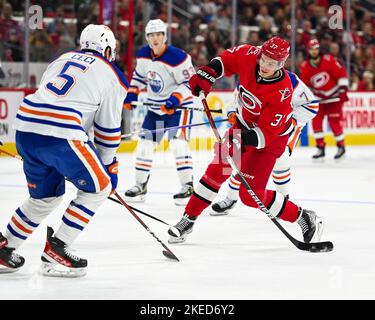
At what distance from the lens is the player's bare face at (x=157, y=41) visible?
275 inches

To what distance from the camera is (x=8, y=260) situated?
13.4ft

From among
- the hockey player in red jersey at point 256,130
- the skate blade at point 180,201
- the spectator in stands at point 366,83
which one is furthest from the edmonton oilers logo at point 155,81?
the spectator in stands at point 366,83

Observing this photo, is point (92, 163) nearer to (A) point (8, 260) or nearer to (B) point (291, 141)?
(A) point (8, 260)

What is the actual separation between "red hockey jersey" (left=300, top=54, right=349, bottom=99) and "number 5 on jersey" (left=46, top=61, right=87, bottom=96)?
6.59 meters

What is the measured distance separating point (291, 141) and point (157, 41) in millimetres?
1654

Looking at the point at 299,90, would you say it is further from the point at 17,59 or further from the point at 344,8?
the point at 344,8

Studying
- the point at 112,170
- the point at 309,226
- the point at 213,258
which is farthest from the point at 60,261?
the point at 309,226

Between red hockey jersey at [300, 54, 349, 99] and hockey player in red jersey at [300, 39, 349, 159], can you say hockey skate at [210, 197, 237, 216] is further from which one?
red hockey jersey at [300, 54, 349, 99]

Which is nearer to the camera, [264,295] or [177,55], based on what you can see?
[264,295]

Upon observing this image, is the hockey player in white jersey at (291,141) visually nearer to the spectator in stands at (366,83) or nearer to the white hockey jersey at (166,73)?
the white hockey jersey at (166,73)

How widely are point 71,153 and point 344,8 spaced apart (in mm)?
8731

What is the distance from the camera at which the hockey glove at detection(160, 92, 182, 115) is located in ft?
22.5

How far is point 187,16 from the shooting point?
11.1 meters

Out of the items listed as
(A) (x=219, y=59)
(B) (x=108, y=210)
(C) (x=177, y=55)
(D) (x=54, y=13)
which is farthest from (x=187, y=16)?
(A) (x=219, y=59)
